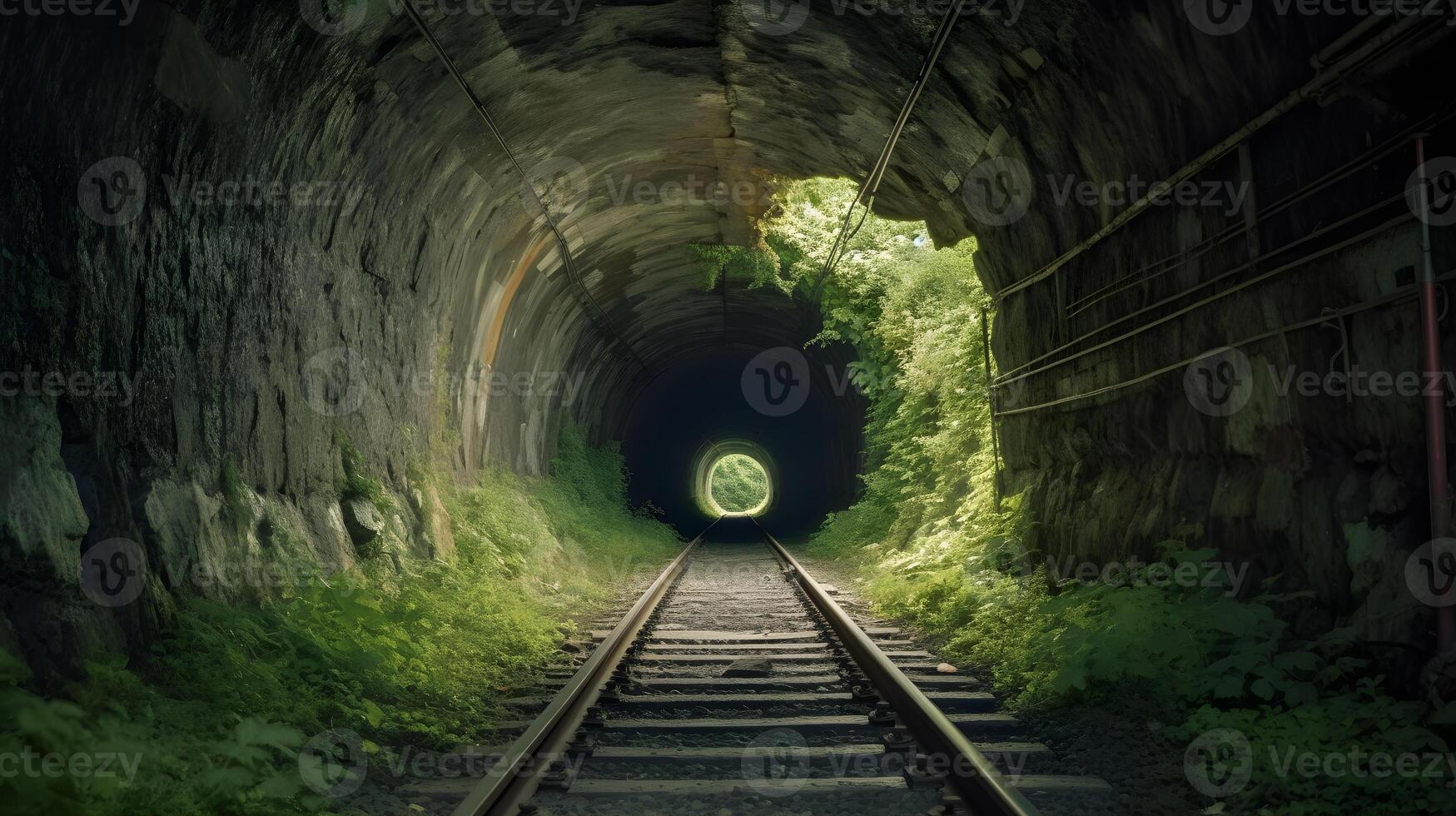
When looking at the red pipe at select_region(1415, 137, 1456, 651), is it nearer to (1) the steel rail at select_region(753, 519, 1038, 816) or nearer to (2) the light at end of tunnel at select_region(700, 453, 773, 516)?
(1) the steel rail at select_region(753, 519, 1038, 816)

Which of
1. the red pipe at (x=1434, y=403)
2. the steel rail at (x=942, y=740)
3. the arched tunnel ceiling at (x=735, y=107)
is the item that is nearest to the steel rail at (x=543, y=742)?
the steel rail at (x=942, y=740)

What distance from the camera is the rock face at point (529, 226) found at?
15.2 feet

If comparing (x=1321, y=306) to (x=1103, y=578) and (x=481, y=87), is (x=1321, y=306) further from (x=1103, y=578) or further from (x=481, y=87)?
(x=481, y=87)

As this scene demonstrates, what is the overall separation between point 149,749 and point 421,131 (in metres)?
5.21

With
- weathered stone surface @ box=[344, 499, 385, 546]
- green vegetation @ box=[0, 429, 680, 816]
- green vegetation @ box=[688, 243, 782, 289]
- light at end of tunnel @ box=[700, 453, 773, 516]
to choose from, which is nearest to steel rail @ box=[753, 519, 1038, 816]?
green vegetation @ box=[0, 429, 680, 816]

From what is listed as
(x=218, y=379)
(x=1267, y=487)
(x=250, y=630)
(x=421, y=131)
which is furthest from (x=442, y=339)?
(x=1267, y=487)

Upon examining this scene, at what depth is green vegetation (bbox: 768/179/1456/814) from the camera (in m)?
4.27

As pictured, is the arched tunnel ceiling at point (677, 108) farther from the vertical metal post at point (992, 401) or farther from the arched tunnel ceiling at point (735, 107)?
the vertical metal post at point (992, 401)

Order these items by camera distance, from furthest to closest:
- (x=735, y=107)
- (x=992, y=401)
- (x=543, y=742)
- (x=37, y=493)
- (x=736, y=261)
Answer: (x=736, y=261) → (x=992, y=401) → (x=735, y=107) → (x=543, y=742) → (x=37, y=493)

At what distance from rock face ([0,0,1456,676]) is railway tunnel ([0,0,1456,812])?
3 cm

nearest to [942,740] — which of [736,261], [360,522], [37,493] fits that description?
[37,493]

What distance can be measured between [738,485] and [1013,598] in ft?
162

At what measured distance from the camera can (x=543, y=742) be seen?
5129 mm

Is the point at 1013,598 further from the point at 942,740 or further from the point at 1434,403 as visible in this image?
the point at 1434,403
